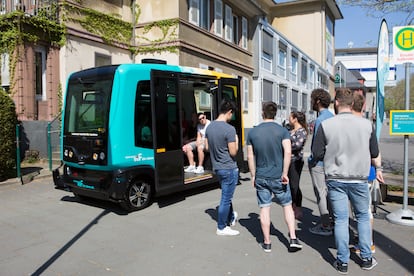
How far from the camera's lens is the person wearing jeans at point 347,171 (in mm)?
3941

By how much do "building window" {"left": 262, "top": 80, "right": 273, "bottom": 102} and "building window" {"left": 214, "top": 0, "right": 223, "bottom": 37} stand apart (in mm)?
6020

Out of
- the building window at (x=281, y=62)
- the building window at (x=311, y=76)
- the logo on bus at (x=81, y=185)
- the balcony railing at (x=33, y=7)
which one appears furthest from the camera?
the building window at (x=311, y=76)

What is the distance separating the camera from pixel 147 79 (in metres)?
6.89

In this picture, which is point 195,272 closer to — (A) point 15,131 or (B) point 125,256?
(B) point 125,256

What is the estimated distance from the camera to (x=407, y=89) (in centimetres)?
596

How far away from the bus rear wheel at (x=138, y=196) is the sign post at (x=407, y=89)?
13.7 feet

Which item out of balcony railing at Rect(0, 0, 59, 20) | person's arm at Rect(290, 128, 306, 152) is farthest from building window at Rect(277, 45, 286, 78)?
person's arm at Rect(290, 128, 306, 152)

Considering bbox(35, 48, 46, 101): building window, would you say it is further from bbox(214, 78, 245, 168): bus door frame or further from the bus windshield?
bbox(214, 78, 245, 168): bus door frame

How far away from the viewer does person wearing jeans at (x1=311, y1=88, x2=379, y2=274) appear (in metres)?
3.94

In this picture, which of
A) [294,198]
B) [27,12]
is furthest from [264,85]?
[294,198]

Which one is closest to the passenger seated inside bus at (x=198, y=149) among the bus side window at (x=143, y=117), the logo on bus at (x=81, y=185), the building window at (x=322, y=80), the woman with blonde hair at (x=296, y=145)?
the bus side window at (x=143, y=117)

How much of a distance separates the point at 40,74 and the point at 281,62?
65.1 feet

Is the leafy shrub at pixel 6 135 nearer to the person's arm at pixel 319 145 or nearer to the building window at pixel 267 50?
the person's arm at pixel 319 145

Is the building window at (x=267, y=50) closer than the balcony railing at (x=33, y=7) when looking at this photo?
No
